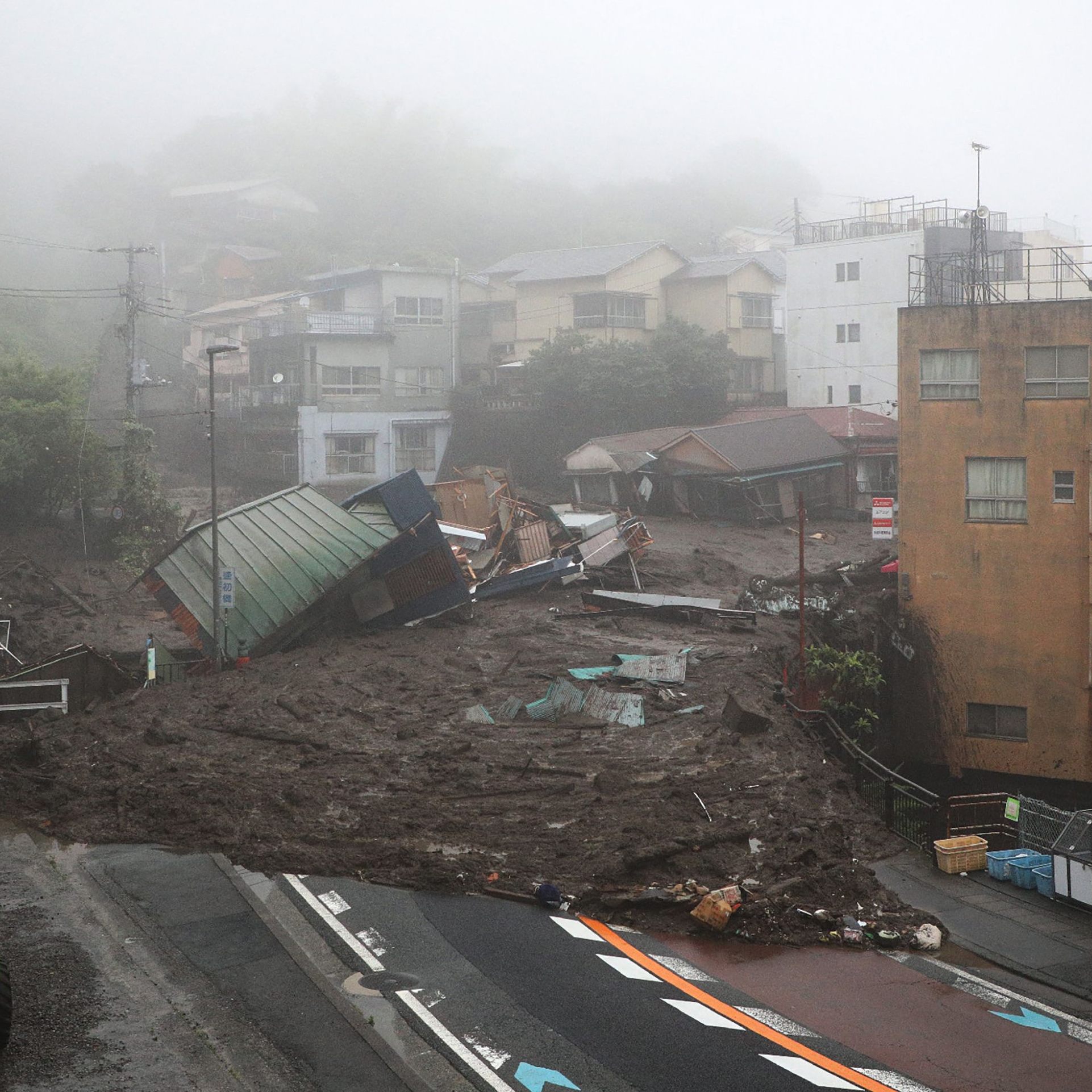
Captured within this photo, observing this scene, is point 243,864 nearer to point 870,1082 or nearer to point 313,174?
point 870,1082

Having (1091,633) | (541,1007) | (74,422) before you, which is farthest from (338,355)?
(541,1007)

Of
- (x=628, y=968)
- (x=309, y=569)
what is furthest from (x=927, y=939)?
→ (x=309, y=569)

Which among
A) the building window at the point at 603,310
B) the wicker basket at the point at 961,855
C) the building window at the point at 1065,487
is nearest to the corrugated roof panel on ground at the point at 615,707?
the wicker basket at the point at 961,855

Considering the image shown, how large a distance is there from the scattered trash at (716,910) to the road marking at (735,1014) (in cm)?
90

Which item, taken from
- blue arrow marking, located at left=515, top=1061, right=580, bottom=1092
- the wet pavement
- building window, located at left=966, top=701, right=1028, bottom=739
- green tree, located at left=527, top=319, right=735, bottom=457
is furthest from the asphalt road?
green tree, located at left=527, top=319, right=735, bottom=457

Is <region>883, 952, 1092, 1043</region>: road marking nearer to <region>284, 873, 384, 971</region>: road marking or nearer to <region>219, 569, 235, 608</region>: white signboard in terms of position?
<region>284, 873, 384, 971</region>: road marking

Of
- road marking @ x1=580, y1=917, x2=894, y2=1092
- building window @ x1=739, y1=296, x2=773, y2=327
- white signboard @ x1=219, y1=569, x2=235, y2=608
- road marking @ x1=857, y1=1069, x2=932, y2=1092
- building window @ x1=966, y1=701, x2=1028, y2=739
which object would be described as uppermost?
building window @ x1=739, y1=296, x2=773, y2=327

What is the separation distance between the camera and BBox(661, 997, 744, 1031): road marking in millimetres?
9070

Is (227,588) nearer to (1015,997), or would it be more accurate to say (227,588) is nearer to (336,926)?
(336,926)

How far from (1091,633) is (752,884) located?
13.5 metres

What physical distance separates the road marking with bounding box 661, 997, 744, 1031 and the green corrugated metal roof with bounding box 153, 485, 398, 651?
593 inches

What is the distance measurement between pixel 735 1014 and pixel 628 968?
112 cm

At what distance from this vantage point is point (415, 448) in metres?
48.9

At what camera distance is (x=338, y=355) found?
157 feet
